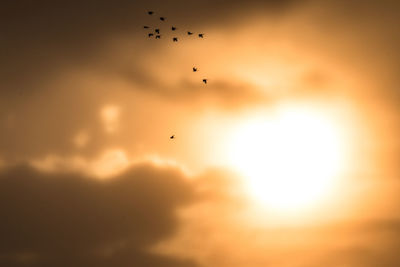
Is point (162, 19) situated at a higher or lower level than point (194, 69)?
higher
